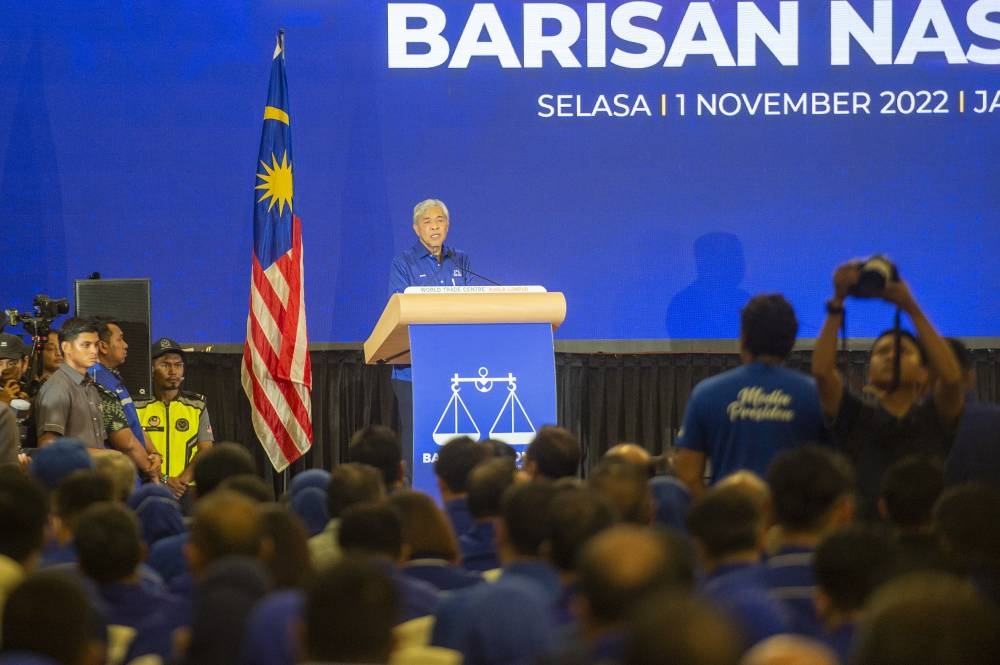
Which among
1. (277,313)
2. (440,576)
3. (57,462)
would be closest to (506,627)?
(440,576)

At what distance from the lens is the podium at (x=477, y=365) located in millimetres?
5422

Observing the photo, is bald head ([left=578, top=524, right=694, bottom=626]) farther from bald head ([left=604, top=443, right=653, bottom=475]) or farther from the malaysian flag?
the malaysian flag

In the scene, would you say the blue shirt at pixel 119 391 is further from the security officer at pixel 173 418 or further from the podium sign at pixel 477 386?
the podium sign at pixel 477 386

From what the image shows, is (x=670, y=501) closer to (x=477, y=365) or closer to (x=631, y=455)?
(x=631, y=455)

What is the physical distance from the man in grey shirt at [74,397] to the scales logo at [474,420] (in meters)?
1.96

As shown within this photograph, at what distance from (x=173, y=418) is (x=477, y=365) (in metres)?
3.12

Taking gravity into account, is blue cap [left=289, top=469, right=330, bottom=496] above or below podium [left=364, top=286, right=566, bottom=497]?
below

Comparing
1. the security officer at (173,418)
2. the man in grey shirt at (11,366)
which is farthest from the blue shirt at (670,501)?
the security officer at (173,418)

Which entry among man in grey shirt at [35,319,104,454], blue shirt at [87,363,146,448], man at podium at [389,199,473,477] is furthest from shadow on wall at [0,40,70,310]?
man at podium at [389,199,473,477]

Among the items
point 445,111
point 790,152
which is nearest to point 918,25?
point 790,152

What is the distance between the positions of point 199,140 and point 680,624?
7575 mm

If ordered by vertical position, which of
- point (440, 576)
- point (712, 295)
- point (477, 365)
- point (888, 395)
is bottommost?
point (440, 576)

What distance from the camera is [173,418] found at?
8.01m

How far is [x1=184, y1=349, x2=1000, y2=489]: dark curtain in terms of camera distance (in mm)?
8562
